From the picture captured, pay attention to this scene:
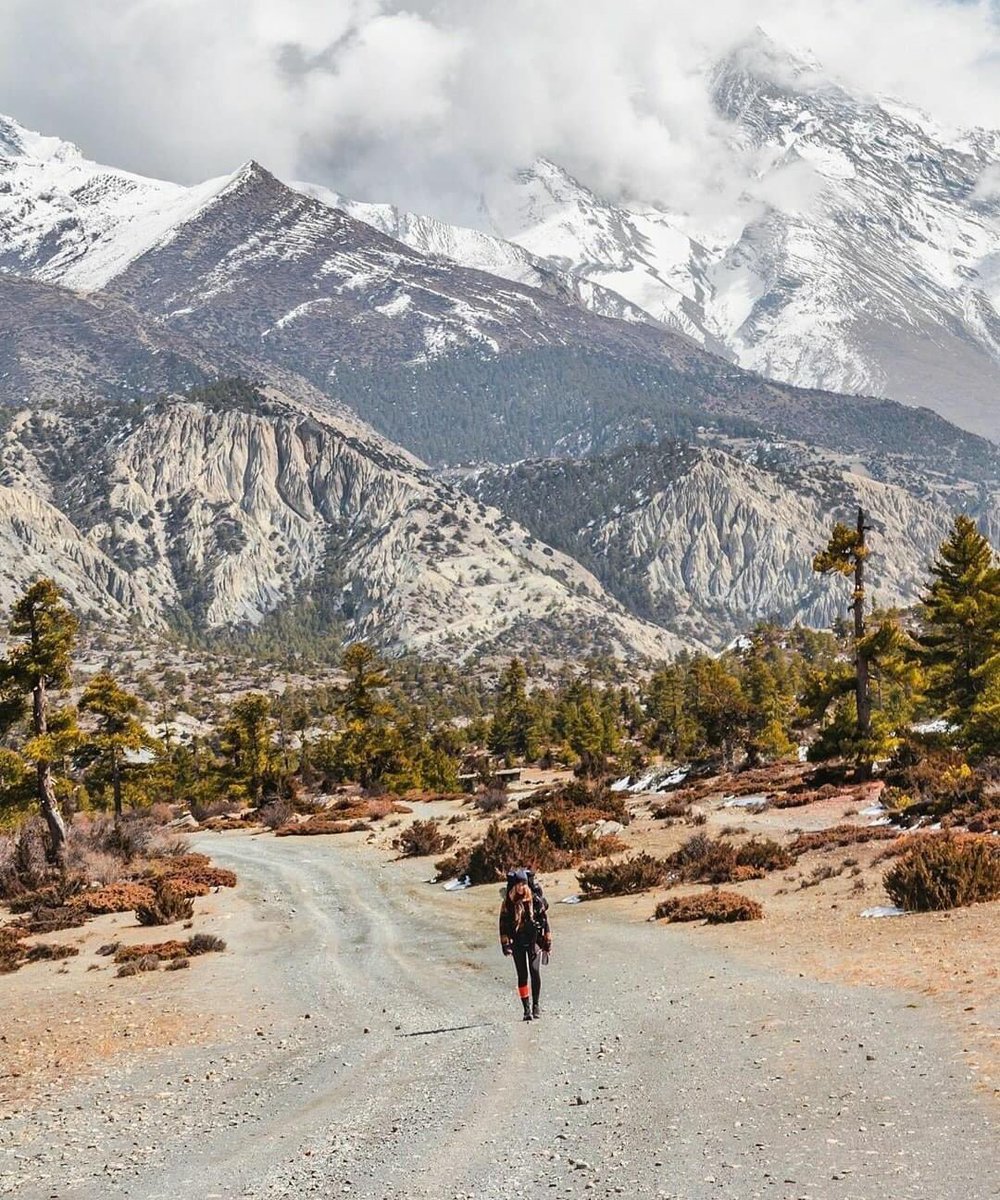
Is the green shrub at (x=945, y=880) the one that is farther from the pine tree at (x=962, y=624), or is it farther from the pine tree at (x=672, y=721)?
the pine tree at (x=672, y=721)

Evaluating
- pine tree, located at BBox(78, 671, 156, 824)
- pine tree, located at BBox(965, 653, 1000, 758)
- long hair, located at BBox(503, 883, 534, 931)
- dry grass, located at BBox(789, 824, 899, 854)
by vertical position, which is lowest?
dry grass, located at BBox(789, 824, 899, 854)

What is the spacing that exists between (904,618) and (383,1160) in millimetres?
171743

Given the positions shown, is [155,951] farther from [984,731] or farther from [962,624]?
[962,624]

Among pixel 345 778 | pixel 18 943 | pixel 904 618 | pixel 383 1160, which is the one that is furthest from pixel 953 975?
pixel 904 618

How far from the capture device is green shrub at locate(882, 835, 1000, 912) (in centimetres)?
1841

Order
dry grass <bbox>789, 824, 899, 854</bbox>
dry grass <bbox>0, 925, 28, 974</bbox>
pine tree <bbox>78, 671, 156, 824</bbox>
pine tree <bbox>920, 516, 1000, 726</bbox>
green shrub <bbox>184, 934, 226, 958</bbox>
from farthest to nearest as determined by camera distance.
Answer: pine tree <bbox>78, 671, 156, 824</bbox> → pine tree <bbox>920, 516, 1000, 726</bbox> → dry grass <bbox>789, 824, 899, 854</bbox> → green shrub <bbox>184, 934, 226, 958</bbox> → dry grass <bbox>0, 925, 28, 974</bbox>

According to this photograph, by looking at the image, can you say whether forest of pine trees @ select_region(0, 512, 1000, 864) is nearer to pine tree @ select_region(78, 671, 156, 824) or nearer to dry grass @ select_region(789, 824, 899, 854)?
pine tree @ select_region(78, 671, 156, 824)

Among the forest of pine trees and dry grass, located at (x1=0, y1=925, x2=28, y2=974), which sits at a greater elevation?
the forest of pine trees

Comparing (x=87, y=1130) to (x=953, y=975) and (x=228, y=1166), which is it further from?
(x=953, y=975)

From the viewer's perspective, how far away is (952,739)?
35.0m

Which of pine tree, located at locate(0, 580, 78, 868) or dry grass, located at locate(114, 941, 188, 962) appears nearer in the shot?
dry grass, located at locate(114, 941, 188, 962)

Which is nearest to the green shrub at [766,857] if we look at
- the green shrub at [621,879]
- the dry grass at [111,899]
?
the green shrub at [621,879]

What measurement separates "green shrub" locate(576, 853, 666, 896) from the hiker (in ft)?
38.2

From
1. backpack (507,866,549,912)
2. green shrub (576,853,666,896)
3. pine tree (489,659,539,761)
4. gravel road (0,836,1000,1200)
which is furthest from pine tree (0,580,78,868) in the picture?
pine tree (489,659,539,761)
